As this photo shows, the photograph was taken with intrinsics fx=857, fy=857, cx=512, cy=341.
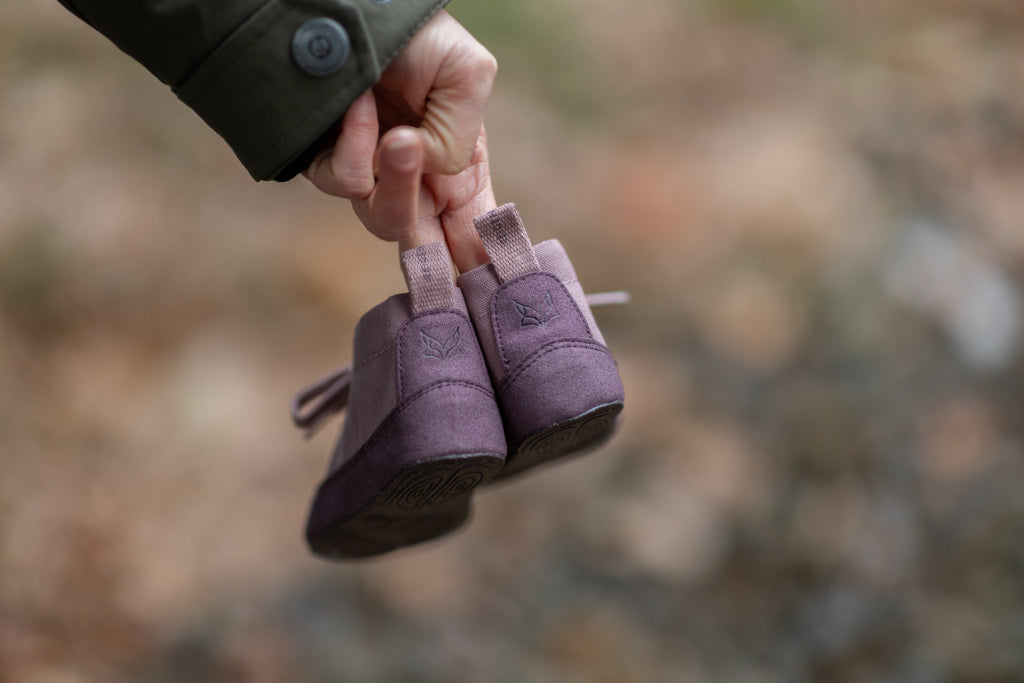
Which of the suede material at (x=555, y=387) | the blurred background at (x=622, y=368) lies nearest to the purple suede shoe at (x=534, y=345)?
the suede material at (x=555, y=387)

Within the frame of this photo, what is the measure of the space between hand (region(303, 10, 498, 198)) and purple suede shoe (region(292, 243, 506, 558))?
7cm

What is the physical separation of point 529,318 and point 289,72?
0.25m

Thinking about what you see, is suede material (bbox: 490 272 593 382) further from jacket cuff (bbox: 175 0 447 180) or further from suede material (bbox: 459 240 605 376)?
jacket cuff (bbox: 175 0 447 180)

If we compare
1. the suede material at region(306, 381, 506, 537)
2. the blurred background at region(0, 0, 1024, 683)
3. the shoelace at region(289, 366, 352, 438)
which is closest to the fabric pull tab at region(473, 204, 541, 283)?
the suede material at region(306, 381, 506, 537)

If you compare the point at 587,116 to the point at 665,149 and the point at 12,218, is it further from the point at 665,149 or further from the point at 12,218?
the point at 12,218

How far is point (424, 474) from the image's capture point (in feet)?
2.06

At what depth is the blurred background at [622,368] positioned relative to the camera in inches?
61.6

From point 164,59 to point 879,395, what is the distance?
4.81 ft

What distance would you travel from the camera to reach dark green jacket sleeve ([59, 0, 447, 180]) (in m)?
0.60

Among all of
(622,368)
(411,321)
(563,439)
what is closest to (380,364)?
(411,321)

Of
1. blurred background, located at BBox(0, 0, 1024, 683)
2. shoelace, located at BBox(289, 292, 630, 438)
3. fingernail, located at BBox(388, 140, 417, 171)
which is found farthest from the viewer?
blurred background, located at BBox(0, 0, 1024, 683)

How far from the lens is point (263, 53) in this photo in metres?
0.61

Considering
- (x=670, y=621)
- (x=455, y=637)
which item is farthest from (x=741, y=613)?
(x=455, y=637)

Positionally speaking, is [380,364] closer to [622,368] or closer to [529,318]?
[529,318]
